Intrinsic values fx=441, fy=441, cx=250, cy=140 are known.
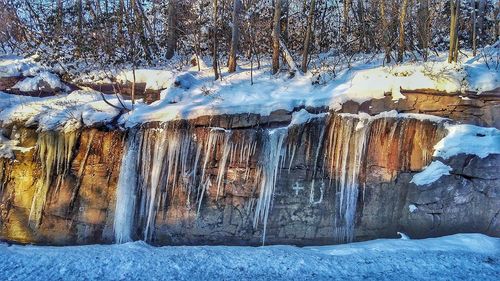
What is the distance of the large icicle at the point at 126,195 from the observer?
25.7ft

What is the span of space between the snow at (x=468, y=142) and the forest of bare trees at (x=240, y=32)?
3019 mm

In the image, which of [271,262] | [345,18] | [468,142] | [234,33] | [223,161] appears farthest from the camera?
[345,18]

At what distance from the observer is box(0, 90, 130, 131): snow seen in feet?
27.7

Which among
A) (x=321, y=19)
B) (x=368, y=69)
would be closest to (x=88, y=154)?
(x=368, y=69)

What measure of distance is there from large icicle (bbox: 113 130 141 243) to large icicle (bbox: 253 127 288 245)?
88.2 inches

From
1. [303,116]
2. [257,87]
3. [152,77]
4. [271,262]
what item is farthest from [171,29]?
[271,262]

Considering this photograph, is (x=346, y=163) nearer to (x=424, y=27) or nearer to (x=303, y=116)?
(x=303, y=116)

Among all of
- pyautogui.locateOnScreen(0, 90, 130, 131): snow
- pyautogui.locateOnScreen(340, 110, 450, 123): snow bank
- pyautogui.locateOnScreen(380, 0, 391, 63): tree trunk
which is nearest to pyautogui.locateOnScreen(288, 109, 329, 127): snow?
pyautogui.locateOnScreen(340, 110, 450, 123): snow bank

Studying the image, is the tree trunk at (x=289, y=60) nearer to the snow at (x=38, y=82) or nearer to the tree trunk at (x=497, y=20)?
the snow at (x=38, y=82)

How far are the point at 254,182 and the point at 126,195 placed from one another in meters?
2.32

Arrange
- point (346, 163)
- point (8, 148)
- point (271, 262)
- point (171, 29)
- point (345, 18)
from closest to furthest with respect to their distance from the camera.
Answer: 1. point (271, 262)
2. point (346, 163)
3. point (8, 148)
4. point (171, 29)
5. point (345, 18)

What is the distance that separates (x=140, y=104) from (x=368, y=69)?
193 inches

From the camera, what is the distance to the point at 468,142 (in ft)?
24.3

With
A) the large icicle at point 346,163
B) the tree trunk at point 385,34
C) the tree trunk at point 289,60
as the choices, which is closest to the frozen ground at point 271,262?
the large icicle at point 346,163
